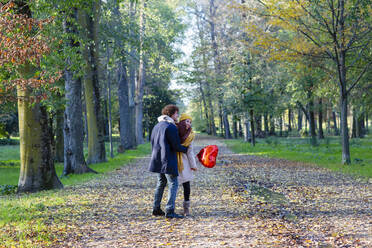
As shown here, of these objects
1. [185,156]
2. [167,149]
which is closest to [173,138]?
[167,149]

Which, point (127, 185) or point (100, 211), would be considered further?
point (127, 185)

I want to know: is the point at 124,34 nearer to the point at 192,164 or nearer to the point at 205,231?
the point at 192,164

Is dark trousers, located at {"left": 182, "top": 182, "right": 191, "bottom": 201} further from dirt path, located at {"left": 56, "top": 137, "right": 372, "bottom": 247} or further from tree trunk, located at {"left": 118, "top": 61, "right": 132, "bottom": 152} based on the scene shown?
tree trunk, located at {"left": 118, "top": 61, "right": 132, "bottom": 152}

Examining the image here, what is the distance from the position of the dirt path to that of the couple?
0.41 meters

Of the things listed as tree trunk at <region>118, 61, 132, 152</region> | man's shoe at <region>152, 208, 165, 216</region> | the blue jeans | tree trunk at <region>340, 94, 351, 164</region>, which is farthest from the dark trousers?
tree trunk at <region>118, 61, 132, 152</region>

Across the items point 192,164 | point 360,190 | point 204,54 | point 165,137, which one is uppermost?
point 204,54

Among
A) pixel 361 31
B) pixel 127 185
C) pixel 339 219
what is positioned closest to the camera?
pixel 339 219

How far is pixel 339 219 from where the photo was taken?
21.5ft

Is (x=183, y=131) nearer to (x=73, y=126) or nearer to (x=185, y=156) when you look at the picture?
(x=185, y=156)

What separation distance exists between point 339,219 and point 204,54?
28.4 metres

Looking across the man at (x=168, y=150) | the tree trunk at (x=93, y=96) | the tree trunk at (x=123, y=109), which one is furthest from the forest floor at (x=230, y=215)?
the tree trunk at (x=123, y=109)

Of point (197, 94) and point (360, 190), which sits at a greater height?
point (197, 94)

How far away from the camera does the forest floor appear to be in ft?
18.1

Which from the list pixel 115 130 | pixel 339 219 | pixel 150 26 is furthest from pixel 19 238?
pixel 115 130
